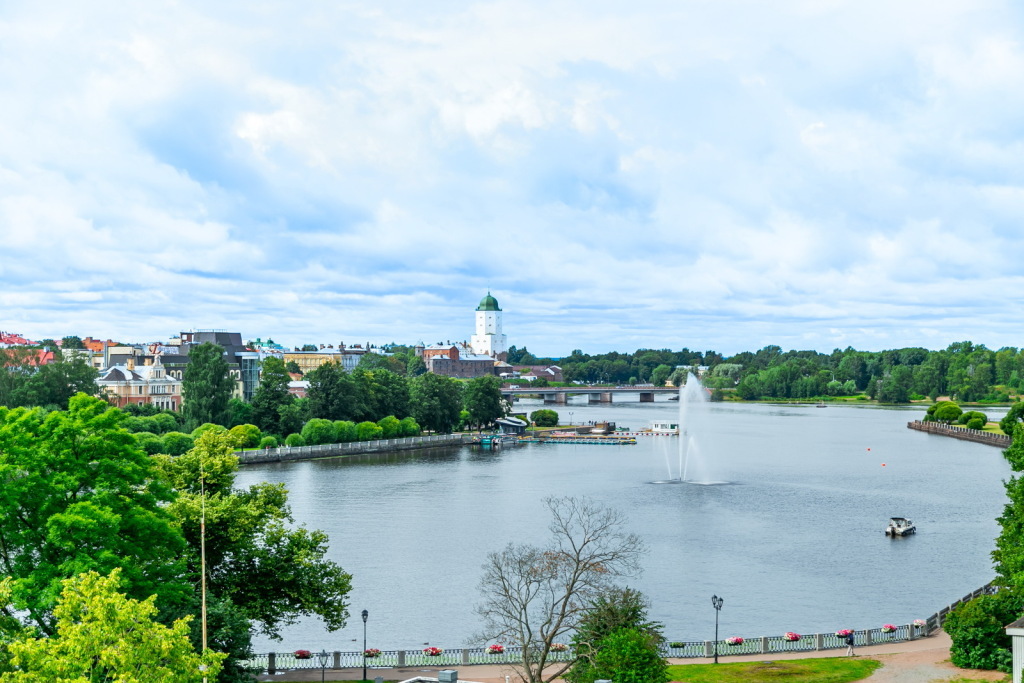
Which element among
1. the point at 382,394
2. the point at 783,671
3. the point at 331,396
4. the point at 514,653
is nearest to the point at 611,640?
the point at 783,671

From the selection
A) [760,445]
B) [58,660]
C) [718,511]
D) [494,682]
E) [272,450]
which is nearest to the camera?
[58,660]

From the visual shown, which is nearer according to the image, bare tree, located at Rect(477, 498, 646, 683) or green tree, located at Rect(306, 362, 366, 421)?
bare tree, located at Rect(477, 498, 646, 683)

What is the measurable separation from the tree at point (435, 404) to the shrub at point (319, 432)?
17.2 m

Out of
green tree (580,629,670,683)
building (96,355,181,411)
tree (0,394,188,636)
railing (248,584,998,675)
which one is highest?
building (96,355,181,411)

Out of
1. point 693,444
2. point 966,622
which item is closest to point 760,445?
point 693,444

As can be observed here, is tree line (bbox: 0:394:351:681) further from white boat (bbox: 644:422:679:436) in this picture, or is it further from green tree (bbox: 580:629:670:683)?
white boat (bbox: 644:422:679:436)

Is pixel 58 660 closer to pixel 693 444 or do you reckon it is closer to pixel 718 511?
pixel 718 511

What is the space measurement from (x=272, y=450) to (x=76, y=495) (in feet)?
241

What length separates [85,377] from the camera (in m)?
103

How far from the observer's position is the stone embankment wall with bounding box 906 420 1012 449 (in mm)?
121125

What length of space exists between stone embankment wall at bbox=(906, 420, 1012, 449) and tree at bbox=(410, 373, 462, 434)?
6280 cm

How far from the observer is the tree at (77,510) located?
26.0m

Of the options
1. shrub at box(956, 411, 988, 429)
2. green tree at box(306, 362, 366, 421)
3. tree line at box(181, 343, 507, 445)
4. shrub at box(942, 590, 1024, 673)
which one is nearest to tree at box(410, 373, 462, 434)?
tree line at box(181, 343, 507, 445)

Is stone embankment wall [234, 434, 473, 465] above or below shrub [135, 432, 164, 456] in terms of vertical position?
below
